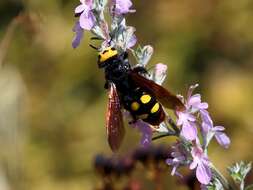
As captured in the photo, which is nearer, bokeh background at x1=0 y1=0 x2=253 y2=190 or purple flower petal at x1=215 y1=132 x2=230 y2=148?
purple flower petal at x1=215 y1=132 x2=230 y2=148

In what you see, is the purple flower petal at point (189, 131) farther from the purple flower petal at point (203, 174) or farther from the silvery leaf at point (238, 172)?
the silvery leaf at point (238, 172)

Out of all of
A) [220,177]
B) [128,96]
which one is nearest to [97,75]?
[128,96]

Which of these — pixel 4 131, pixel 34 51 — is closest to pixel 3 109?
pixel 4 131

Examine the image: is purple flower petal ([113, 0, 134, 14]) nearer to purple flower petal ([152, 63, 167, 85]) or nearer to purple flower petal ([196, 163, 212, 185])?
purple flower petal ([152, 63, 167, 85])

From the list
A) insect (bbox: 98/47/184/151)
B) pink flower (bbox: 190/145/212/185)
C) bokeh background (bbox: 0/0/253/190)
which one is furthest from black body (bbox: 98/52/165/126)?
bokeh background (bbox: 0/0/253/190)

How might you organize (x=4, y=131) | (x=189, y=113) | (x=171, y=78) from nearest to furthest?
1. (x=189, y=113)
2. (x=4, y=131)
3. (x=171, y=78)

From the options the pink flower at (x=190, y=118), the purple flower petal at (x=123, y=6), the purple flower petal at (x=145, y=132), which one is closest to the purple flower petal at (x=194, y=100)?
the pink flower at (x=190, y=118)

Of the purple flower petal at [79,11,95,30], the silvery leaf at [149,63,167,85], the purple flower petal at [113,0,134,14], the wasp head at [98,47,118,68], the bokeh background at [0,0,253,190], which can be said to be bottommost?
the bokeh background at [0,0,253,190]

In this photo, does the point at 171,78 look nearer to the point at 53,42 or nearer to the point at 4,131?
the point at 53,42
